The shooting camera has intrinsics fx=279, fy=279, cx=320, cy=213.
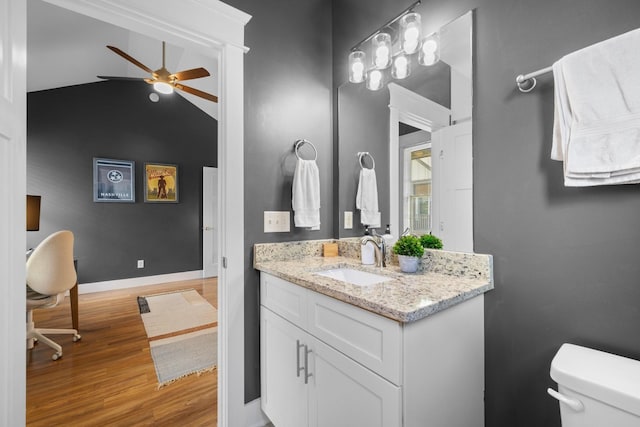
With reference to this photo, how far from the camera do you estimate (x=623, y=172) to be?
790 mm

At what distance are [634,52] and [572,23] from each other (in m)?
0.24

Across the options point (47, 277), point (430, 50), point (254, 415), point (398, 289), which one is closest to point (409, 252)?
point (398, 289)

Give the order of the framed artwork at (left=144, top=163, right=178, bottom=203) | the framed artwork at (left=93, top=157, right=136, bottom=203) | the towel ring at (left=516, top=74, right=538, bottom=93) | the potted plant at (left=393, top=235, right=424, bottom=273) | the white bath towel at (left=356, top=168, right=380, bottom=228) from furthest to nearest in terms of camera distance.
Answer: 1. the framed artwork at (left=144, top=163, right=178, bottom=203)
2. the framed artwork at (left=93, top=157, right=136, bottom=203)
3. the white bath towel at (left=356, top=168, right=380, bottom=228)
4. the potted plant at (left=393, top=235, right=424, bottom=273)
5. the towel ring at (left=516, top=74, right=538, bottom=93)

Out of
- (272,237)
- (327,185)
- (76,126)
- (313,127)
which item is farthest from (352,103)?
(76,126)

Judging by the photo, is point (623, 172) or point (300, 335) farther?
point (300, 335)

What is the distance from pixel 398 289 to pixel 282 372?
0.73 meters

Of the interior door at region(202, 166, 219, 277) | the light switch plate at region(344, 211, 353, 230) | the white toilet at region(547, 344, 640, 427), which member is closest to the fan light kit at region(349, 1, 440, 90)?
the light switch plate at region(344, 211, 353, 230)

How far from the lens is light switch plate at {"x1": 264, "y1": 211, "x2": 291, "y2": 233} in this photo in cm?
160

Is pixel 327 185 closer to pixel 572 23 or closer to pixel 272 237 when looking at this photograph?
pixel 272 237

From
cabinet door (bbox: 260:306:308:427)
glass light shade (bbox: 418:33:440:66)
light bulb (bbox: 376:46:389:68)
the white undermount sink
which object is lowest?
cabinet door (bbox: 260:306:308:427)

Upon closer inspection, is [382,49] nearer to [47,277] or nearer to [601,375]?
[601,375]

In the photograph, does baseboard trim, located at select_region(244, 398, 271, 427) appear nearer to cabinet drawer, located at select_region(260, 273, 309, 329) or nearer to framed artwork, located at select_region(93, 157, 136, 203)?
cabinet drawer, located at select_region(260, 273, 309, 329)

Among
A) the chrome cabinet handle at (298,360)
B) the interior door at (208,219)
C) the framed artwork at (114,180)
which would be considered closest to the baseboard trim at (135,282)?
the interior door at (208,219)

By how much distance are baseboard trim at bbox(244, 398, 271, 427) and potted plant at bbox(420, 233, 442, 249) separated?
4.05 ft
